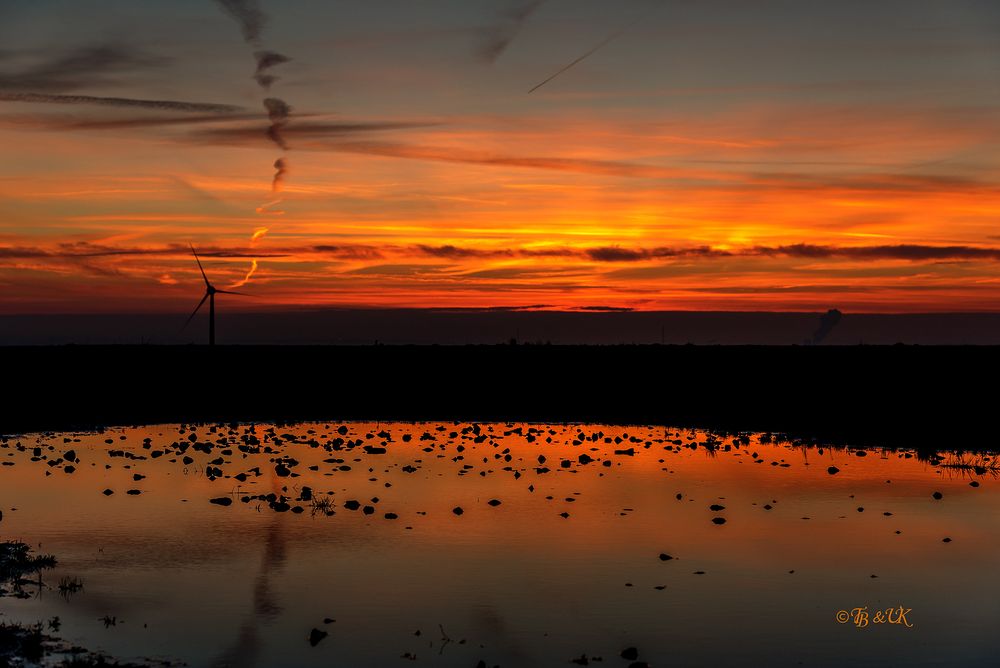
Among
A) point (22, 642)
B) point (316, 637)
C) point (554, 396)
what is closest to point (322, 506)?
point (316, 637)

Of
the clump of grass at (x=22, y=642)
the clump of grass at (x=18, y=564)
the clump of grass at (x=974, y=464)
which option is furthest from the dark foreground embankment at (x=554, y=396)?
the clump of grass at (x=22, y=642)

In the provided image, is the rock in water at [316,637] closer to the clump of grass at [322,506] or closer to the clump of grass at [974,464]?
the clump of grass at [322,506]

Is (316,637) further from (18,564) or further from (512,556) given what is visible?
(18,564)

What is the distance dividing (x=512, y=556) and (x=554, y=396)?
51407mm

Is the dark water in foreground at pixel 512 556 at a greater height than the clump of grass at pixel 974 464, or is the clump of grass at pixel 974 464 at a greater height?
the clump of grass at pixel 974 464

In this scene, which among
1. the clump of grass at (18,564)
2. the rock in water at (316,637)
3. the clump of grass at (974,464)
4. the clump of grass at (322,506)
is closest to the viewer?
the rock in water at (316,637)

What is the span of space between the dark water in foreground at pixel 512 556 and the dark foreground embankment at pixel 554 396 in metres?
15.4

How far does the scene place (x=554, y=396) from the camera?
245 feet

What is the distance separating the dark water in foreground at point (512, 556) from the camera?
56.7ft

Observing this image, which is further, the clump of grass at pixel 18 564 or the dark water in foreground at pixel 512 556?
the clump of grass at pixel 18 564

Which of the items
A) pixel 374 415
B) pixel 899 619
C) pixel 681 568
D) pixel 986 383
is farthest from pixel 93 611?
pixel 986 383

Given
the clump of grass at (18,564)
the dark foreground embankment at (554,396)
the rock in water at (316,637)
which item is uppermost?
the dark foreground embankment at (554,396)

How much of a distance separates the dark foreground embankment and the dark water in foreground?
15410mm

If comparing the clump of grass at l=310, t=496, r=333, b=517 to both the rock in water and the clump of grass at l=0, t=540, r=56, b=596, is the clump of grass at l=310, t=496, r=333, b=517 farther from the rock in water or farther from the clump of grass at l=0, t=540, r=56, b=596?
the rock in water
